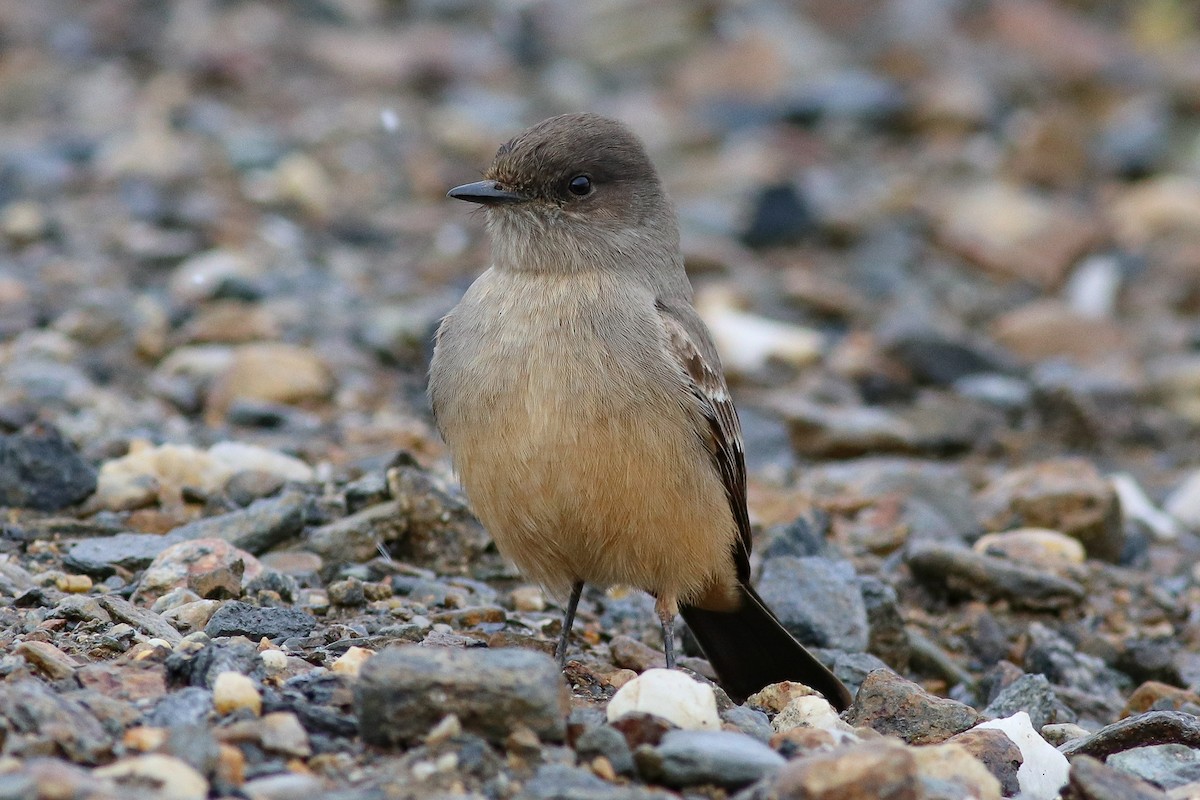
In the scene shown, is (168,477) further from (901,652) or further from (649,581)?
(901,652)

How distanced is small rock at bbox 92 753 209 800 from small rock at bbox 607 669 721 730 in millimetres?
Answer: 1288

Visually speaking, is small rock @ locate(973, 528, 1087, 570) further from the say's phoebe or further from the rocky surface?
the say's phoebe

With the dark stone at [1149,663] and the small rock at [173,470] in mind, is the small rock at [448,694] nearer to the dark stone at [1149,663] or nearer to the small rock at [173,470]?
the small rock at [173,470]

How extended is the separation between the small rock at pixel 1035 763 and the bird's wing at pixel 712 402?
1576mm

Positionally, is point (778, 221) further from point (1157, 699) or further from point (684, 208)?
point (1157, 699)

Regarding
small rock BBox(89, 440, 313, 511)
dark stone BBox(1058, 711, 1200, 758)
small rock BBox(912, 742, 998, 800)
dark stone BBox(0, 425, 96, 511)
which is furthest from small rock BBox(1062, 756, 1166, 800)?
dark stone BBox(0, 425, 96, 511)

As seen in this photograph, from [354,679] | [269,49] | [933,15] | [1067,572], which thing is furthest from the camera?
[933,15]

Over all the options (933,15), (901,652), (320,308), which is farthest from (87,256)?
(933,15)

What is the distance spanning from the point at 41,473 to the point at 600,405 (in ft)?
8.75

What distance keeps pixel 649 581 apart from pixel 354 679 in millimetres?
1818

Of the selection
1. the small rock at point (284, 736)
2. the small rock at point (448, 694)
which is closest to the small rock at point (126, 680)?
the small rock at point (284, 736)

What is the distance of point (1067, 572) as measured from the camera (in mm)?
7742

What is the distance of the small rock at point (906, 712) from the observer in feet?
17.7

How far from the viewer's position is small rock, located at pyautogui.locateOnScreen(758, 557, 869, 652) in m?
6.79
